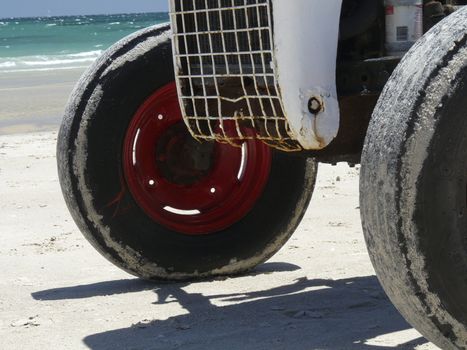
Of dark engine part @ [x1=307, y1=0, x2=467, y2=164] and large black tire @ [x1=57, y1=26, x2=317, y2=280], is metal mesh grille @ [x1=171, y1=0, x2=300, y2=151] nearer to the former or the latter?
dark engine part @ [x1=307, y1=0, x2=467, y2=164]

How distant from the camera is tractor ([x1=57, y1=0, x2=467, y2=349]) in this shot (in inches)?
138

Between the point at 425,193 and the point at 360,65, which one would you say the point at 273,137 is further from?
the point at 425,193

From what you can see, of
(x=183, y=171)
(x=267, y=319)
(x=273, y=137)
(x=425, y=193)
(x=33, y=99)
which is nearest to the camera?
(x=425, y=193)

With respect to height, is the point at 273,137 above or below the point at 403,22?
below

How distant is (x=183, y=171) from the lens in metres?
5.48

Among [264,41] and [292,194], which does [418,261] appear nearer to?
[264,41]

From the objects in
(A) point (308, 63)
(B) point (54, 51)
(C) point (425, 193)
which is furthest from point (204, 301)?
(B) point (54, 51)

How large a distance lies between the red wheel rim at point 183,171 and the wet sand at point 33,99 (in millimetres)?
8509

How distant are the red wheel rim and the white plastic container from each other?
126 centimetres

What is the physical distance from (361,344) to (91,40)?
46.9 meters

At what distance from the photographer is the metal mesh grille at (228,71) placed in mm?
4121

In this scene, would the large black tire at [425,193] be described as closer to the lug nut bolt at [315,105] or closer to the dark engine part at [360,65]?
the lug nut bolt at [315,105]

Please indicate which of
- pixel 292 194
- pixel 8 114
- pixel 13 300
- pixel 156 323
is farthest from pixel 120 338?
pixel 8 114

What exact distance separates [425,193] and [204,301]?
6.25 ft
